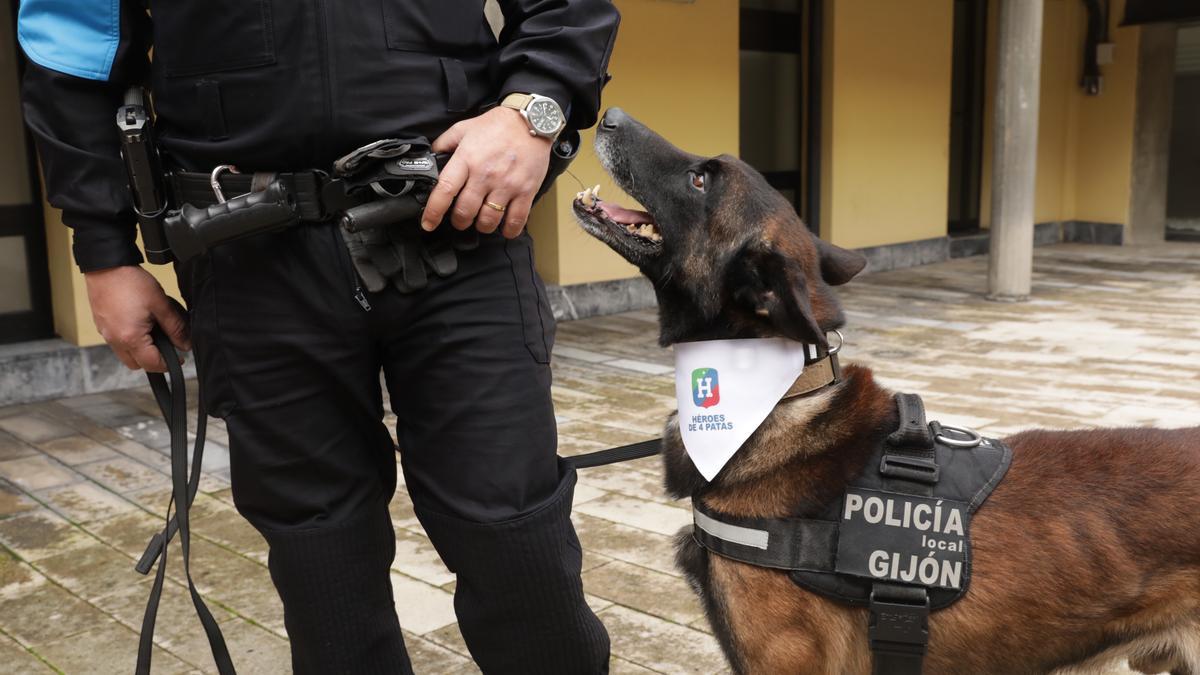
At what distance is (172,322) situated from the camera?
6.45 ft

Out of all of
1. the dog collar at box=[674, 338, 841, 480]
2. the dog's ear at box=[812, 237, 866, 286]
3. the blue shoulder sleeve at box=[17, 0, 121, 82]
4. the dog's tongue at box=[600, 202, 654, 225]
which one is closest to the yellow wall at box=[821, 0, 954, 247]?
the dog's ear at box=[812, 237, 866, 286]

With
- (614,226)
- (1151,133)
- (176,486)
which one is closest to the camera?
(176,486)

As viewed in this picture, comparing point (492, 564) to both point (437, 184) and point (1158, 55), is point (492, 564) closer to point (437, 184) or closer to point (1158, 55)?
point (437, 184)

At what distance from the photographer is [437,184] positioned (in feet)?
5.50

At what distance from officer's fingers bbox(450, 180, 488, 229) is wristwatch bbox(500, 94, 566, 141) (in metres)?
0.13

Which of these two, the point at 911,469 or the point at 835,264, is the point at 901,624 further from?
the point at 835,264

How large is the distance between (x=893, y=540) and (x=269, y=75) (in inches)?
53.4

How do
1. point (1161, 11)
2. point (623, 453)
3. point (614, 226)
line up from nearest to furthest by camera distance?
1. point (614, 226)
2. point (623, 453)
3. point (1161, 11)

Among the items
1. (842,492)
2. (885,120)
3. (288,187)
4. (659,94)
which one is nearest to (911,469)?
(842,492)

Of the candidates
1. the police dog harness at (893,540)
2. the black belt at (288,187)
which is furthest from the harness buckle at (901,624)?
the black belt at (288,187)

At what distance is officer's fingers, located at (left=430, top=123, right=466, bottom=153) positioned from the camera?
5.74 feet

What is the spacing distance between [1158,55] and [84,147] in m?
14.7

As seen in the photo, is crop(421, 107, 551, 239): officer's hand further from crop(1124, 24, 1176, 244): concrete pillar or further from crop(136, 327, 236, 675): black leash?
crop(1124, 24, 1176, 244): concrete pillar

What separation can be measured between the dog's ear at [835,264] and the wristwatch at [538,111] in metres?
0.74
